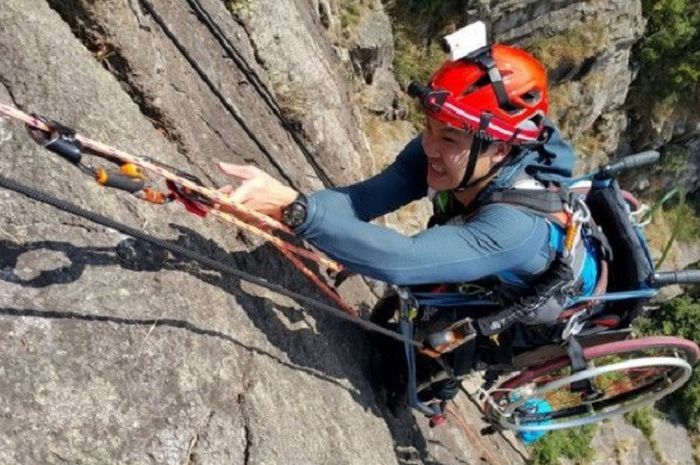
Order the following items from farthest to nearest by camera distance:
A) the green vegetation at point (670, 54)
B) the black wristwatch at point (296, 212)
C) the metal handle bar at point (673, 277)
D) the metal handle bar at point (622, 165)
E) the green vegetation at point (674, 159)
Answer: the green vegetation at point (674, 159) < the green vegetation at point (670, 54) < the metal handle bar at point (622, 165) < the metal handle bar at point (673, 277) < the black wristwatch at point (296, 212)

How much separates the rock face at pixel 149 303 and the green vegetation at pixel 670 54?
59.5 feet

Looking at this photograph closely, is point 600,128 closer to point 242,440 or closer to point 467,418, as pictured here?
point 467,418

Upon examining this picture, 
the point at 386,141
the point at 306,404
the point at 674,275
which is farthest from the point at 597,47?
the point at 306,404

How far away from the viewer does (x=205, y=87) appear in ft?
17.1

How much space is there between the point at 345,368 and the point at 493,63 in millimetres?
2249

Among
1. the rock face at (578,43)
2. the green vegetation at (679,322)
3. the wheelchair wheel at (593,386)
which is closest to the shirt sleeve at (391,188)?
the wheelchair wheel at (593,386)

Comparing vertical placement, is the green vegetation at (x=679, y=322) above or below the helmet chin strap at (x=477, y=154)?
below

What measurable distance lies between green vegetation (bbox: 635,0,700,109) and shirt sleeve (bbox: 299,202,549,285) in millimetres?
19130

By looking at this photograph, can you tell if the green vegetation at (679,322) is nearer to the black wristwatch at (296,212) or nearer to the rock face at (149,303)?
the rock face at (149,303)

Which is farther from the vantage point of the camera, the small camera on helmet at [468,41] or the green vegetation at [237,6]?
the green vegetation at [237,6]

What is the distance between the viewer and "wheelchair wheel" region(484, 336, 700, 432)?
5.55 meters

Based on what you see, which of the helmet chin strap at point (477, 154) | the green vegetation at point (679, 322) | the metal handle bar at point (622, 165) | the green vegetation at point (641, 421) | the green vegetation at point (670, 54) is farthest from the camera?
the green vegetation at point (670, 54)

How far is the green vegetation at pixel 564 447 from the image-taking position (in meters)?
12.8

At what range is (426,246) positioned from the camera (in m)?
3.78
